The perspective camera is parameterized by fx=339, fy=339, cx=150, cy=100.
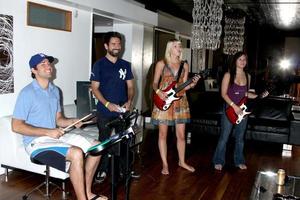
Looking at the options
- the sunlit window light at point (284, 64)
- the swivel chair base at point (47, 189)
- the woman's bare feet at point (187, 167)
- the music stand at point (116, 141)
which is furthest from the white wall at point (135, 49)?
the sunlit window light at point (284, 64)

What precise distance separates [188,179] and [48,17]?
8.31 feet

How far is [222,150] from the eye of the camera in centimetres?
404

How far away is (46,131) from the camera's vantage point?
2566 millimetres

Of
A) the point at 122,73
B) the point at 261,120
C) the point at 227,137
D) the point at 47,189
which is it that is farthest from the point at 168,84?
the point at 261,120

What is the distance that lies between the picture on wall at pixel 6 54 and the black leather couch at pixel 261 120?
2805mm

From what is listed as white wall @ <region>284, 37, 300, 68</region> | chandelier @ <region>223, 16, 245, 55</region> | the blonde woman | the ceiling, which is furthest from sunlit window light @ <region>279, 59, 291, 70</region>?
the blonde woman

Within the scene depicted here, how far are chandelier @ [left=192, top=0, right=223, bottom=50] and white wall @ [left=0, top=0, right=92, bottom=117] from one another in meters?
1.81

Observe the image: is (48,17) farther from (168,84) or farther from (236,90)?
(236,90)

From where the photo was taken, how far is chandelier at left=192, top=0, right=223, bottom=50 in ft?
18.3

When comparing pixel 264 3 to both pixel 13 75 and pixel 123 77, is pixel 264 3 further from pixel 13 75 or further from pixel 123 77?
pixel 13 75

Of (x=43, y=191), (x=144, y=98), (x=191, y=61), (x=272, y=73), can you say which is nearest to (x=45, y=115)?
(x=43, y=191)

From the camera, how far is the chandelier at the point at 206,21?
219 inches

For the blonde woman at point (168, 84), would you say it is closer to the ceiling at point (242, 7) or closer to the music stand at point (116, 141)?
the music stand at point (116, 141)

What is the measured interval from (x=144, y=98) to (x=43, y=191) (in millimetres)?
3676
